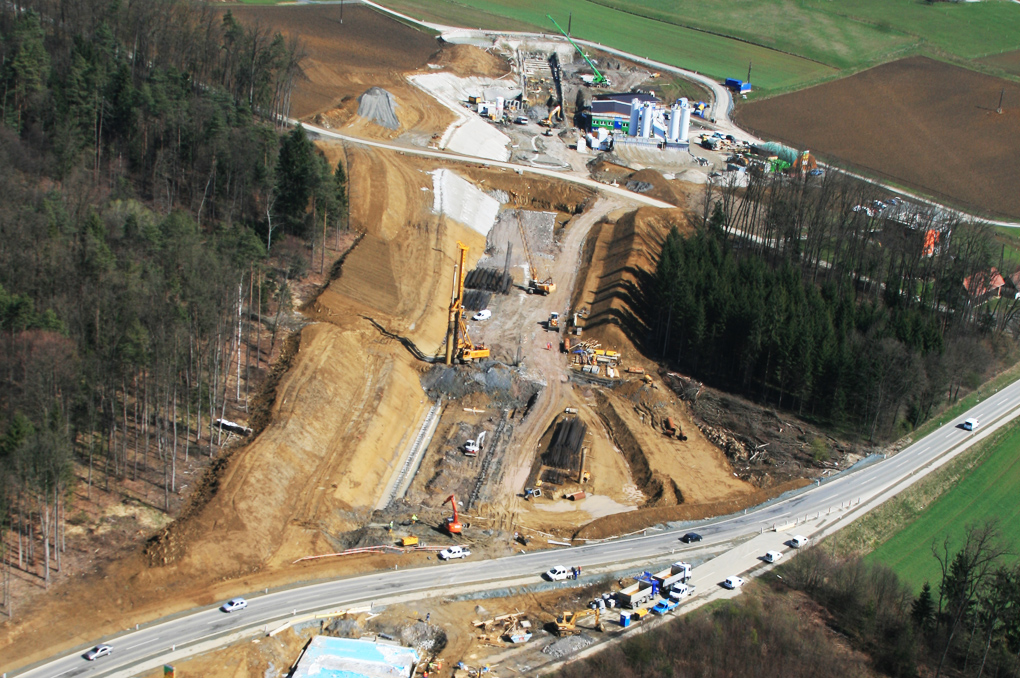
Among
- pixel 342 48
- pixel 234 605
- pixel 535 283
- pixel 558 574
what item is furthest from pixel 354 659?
pixel 342 48

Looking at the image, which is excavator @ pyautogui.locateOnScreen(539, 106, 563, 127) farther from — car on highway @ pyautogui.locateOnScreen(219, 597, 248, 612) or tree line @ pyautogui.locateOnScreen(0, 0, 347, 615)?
car on highway @ pyautogui.locateOnScreen(219, 597, 248, 612)

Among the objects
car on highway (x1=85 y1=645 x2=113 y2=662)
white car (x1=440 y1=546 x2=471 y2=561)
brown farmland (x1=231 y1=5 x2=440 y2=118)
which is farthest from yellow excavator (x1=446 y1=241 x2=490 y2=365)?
brown farmland (x1=231 y1=5 x2=440 y2=118)

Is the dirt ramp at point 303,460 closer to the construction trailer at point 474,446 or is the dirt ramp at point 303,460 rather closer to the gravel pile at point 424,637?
the construction trailer at point 474,446

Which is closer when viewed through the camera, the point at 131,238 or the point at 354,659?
the point at 354,659

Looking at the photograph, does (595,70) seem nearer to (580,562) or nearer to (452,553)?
(580,562)

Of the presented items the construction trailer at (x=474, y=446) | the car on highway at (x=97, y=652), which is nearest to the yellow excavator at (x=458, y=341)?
the construction trailer at (x=474, y=446)

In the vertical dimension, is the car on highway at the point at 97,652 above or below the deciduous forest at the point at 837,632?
below
